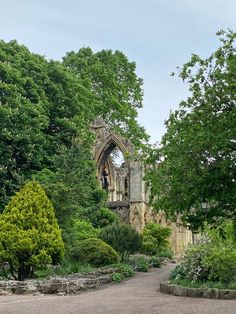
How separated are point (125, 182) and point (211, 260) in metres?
31.2

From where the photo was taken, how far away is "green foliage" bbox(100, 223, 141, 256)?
23.6 m

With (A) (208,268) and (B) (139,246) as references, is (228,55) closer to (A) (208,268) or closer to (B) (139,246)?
(A) (208,268)

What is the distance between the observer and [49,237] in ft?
50.9

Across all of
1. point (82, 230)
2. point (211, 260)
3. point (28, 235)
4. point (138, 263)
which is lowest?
point (211, 260)

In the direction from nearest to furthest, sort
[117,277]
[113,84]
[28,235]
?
[28,235] → [117,277] → [113,84]

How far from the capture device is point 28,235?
15.2 m

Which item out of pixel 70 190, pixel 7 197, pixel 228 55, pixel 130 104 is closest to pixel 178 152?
pixel 228 55

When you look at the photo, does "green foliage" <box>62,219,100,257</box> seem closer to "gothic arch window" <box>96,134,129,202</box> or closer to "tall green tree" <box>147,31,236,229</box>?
"tall green tree" <box>147,31,236,229</box>

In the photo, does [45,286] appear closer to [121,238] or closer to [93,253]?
[93,253]

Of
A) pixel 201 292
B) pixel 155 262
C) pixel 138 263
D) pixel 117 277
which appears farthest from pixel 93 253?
pixel 201 292

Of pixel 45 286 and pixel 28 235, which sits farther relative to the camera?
pixel 28 235

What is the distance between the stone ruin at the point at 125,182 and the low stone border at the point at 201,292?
21.6 m

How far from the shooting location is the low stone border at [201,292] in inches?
442

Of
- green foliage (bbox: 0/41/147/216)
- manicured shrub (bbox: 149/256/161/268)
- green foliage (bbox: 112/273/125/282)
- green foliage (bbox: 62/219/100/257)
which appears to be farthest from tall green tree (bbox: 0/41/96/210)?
green foliage (bbox: 112/273/125/282)
